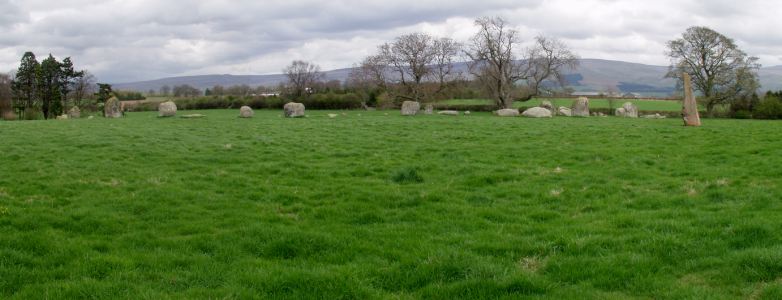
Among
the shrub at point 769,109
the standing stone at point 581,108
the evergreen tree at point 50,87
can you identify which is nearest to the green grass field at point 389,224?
the standing stone at point 581,108

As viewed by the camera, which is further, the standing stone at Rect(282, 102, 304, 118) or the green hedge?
the green hedge

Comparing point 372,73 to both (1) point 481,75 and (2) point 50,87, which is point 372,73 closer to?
(1) point 481,75

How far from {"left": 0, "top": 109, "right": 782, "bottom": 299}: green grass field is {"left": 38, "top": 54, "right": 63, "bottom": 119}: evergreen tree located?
166 ft

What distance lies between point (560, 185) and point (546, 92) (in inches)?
1958

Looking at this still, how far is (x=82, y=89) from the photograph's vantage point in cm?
7162

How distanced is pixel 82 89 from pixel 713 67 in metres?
72.2

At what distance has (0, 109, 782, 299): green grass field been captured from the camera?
6230mm

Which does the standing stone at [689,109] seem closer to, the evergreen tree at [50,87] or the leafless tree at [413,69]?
the leafless tree at [413,69]

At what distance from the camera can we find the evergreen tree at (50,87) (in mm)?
61219

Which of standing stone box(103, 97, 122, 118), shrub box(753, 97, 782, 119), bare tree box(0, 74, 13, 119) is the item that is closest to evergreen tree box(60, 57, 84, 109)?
bare tree box(0, 74, 13, 119)

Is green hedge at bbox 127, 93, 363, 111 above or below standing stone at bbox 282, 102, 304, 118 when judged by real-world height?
above

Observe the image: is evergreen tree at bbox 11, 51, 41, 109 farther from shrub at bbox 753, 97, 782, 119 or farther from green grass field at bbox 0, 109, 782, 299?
shrub at bbox 753, 97, 782, 119

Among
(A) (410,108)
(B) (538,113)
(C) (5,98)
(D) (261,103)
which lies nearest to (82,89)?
(C) (5,98)

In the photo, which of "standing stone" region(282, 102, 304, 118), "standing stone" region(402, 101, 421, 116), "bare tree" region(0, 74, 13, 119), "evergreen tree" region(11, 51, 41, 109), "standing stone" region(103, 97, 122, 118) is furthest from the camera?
"evergreen tree" region(11, 51, 41, 109)
